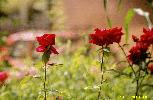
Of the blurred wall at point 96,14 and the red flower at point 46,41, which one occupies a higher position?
the blurred wall at point 96,14

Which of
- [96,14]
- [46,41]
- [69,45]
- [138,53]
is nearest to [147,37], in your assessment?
[138,53]

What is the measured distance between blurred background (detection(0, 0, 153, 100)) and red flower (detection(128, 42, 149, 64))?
Result: 163 millimetres

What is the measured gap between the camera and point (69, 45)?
3.65 meters

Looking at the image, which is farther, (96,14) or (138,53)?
(96,14)

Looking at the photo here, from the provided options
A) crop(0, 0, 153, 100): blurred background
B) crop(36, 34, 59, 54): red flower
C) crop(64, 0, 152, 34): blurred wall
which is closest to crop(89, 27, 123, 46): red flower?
crop(0, 0, 153, 100): blurred background

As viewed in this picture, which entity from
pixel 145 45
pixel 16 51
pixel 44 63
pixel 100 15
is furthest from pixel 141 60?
pixel 16 51

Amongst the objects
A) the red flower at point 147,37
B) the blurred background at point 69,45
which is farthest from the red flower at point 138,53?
the blurred background at point 69,45

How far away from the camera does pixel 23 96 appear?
114 inches

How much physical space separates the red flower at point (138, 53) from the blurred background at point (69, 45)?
163 mm

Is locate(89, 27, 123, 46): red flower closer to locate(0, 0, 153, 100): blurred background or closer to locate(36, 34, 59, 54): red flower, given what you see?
locate(0, 0, 153, 100): blurred background

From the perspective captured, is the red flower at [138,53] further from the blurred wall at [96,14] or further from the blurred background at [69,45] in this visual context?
the blurred wall at [96,14]

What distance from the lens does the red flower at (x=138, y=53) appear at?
199 cm

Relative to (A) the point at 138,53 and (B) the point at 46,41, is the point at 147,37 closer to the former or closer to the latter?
(A) the point at 138,53

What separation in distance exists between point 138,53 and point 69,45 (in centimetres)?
168
